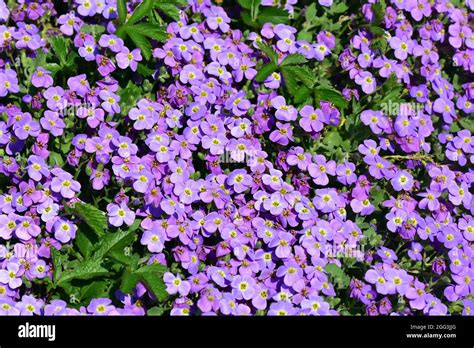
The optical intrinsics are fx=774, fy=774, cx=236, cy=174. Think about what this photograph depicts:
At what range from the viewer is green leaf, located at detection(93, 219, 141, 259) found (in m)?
4.71

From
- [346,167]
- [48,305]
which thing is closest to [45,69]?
[48,305]

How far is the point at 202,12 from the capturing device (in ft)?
19.6

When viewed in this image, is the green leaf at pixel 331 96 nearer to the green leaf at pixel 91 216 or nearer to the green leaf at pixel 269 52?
the green leaf at pixel 269 52

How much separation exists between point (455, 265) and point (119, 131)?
2.42 m

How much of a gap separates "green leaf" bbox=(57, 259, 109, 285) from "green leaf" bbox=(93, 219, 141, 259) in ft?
0.22

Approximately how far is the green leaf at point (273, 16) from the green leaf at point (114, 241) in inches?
81.3

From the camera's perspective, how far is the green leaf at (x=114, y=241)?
4707 millimetres

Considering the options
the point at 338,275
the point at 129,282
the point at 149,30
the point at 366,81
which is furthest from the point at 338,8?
the point at 129,282

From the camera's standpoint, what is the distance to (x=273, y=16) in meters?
5.93

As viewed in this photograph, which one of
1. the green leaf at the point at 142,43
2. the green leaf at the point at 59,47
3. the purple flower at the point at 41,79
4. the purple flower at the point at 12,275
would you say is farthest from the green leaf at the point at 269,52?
the purple flower at the point at 12,275

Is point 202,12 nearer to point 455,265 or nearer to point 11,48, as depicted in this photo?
point 11,48

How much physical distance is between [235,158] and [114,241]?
99 cm

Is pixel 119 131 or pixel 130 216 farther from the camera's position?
pixel 119 131

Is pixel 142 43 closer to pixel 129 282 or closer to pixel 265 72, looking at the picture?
pixel 265 72
